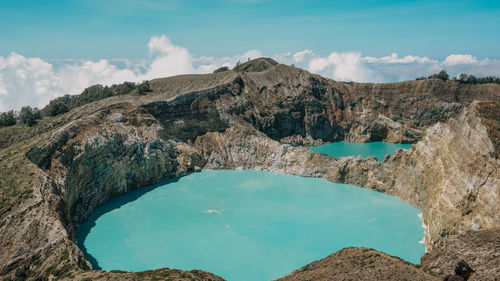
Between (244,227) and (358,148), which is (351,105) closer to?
(358,148)

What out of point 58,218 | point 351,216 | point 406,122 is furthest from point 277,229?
point 406,122

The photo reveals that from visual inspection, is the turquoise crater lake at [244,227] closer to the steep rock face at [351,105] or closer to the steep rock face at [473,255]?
the steep rock face at [473,255]

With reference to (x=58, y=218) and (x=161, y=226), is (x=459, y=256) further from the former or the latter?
(x=58, y=218)

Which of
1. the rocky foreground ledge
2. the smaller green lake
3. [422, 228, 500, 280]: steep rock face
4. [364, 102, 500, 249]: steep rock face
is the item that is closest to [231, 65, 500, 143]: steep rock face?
the rocky foreground ledge

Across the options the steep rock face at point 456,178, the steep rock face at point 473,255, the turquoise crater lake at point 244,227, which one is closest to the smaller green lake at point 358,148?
the turquoise crater lake at point 244,227

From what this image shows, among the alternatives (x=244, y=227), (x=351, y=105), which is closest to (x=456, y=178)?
(x=244, y=227)
